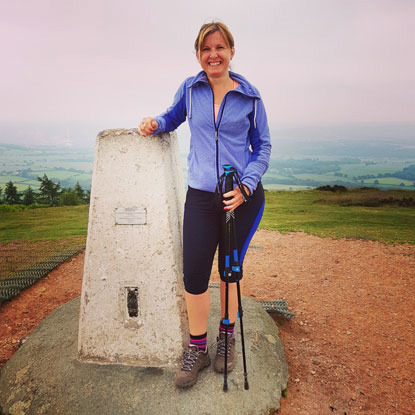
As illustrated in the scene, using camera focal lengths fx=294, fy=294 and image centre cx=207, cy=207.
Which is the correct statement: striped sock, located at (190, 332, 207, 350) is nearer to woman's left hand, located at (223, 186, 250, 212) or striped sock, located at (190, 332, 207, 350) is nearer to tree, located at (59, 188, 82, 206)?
woman's left hand, located at (223, 186, 250, 212)

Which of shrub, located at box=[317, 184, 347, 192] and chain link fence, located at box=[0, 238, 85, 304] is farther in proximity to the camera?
shrub, located at box=[317, 184, 347, 192]

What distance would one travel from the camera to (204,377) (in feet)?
9.40

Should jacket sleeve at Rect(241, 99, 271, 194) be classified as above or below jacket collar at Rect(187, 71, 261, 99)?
below

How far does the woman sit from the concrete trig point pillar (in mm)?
245

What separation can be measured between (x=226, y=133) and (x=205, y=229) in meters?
0.82

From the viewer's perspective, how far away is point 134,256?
2850mm

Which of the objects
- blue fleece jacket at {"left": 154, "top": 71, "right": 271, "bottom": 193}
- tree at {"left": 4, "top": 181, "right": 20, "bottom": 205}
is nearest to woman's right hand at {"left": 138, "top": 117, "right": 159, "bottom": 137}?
blue fleece jacket at {"left": 154, "top": 71, "right": 271, "bottom": 193}

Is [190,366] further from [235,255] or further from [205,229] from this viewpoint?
[205,229]

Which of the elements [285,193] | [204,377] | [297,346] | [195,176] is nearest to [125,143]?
[195,176]

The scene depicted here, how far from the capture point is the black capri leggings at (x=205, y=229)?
2523 millimetres

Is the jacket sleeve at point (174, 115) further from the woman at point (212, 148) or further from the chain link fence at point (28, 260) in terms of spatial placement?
the chain link fence at point (28, 260)

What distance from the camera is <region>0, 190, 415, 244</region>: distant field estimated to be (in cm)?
896

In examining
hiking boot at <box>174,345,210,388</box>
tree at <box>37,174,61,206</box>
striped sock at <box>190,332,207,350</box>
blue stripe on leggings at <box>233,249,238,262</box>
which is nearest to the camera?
blue stripe on leggings at <box>233,249,238,262</box>

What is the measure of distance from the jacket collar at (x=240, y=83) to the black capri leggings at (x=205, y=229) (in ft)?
2.70
